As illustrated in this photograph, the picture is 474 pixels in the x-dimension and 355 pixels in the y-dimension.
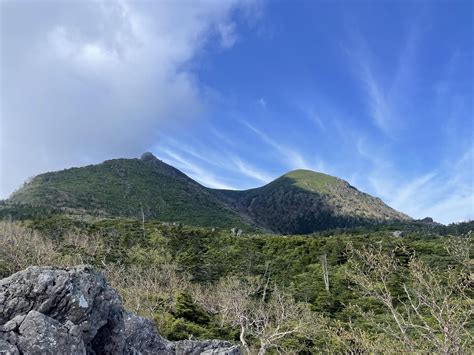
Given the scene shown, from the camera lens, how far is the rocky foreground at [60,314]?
36.3 feet

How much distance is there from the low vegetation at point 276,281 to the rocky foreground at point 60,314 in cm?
752

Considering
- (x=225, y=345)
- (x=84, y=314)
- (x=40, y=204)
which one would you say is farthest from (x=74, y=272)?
(x=40, y=204)

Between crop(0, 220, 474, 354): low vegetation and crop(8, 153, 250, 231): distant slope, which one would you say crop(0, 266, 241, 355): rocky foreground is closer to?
crop(0, 220, 474, 354): low vegetation

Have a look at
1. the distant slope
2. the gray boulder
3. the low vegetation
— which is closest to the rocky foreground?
the gray boulder

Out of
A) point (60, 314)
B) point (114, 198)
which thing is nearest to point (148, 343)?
point (60, 314)

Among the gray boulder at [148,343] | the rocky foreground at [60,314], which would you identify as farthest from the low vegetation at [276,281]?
the rocky foreground at [60,314]

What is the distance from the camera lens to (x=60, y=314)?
491 inches

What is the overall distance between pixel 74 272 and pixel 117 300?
6.89 ft

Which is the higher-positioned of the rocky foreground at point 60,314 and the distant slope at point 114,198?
the distant slope at point 114,198

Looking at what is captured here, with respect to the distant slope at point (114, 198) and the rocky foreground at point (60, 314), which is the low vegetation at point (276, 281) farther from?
the distant slope at point (114, 198)

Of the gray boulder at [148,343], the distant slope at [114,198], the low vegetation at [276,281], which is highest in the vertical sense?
the distant slope at [114,198]

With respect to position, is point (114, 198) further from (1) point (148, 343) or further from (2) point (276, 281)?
(1) point (148, 343)

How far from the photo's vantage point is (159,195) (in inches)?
7416

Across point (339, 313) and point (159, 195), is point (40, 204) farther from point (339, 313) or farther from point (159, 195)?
point (339, 313)
